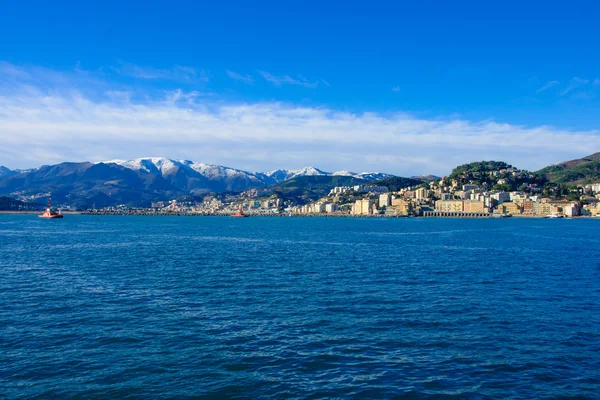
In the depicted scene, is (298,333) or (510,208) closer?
(298,333)

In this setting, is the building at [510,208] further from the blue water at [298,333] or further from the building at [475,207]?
the blue water at [298,333]

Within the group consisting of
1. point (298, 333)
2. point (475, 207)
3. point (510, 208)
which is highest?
point (475, 207)

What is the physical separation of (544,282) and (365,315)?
14.3 m

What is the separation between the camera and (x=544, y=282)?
27531 mm

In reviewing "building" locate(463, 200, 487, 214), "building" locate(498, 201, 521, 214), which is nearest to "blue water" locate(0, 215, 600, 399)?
"building" locate(498, 201, 521, 214)

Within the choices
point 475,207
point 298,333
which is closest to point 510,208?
point 475,207

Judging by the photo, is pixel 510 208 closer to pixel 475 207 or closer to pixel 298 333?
pixel 475 207

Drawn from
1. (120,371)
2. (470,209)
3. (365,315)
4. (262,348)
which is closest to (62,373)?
(120,371)

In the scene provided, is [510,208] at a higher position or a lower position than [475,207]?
lower

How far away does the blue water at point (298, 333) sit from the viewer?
40.2 ft

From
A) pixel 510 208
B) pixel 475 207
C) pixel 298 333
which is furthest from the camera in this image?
pixel 475 207

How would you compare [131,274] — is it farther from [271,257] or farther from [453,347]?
[453,347]

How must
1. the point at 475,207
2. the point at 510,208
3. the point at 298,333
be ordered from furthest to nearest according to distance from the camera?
the point at 475,207, the point at 510,208, the point at 298,333

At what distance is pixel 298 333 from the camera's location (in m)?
16.5
